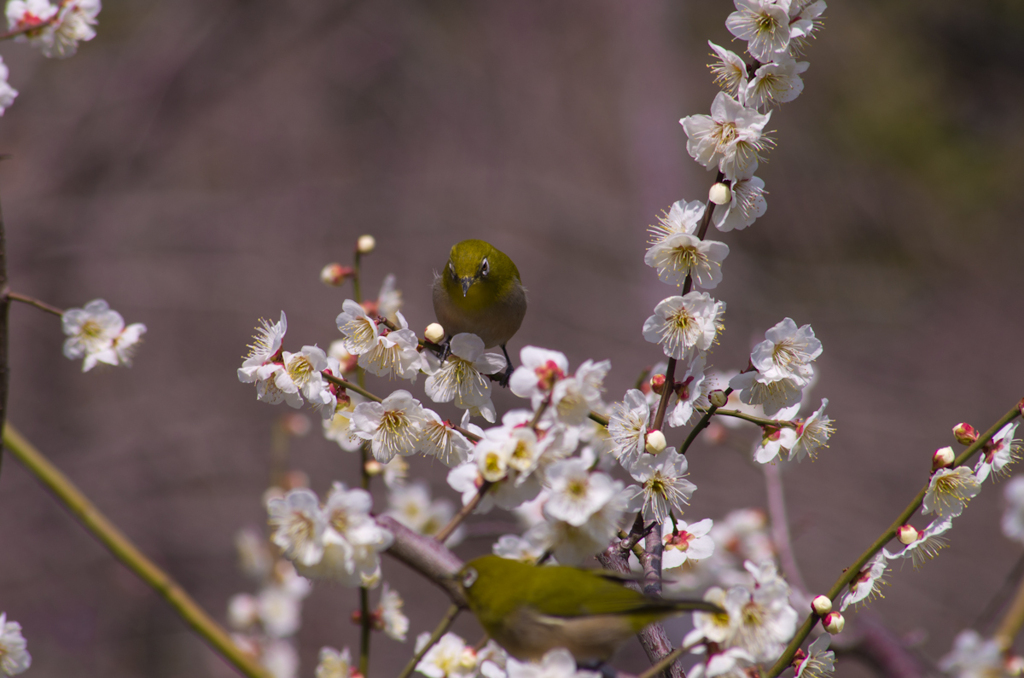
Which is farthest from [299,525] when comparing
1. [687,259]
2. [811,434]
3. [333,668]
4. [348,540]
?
[811,434]

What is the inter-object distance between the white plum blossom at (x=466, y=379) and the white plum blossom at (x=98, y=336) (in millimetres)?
813

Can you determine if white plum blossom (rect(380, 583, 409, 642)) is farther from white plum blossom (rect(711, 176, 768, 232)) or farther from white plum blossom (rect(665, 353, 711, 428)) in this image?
white plum blossom (rect(711, 176, 768, 232))

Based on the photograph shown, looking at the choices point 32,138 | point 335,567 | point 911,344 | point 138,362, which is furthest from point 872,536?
point 32,138

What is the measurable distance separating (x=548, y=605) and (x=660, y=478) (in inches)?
12.4

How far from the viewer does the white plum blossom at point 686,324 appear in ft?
3.84

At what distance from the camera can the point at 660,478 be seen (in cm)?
117

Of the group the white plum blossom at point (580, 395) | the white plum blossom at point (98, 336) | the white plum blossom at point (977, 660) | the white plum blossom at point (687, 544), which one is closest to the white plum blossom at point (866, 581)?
the white plum blossom at point (687, 544)

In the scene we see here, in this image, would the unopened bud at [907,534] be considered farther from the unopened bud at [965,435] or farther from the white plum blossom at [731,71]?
the white plum blossom at [731,71]

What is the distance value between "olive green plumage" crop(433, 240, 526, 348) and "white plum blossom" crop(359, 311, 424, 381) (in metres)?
0.84

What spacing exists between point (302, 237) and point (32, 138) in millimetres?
2231

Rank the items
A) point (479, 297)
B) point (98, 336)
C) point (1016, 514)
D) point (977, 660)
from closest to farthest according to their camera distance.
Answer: point (98, 336) → point (977, 660) → point (479, 297) → point (1016, 514)

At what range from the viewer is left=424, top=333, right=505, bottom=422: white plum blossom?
4.04 ft

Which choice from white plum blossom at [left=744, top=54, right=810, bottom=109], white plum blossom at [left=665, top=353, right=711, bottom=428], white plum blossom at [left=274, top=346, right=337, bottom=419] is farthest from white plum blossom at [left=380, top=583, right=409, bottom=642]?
white plum blossom at [left=744, top=54, right=810, bottom=109]

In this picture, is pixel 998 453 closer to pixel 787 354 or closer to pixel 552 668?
pixel 787 354
